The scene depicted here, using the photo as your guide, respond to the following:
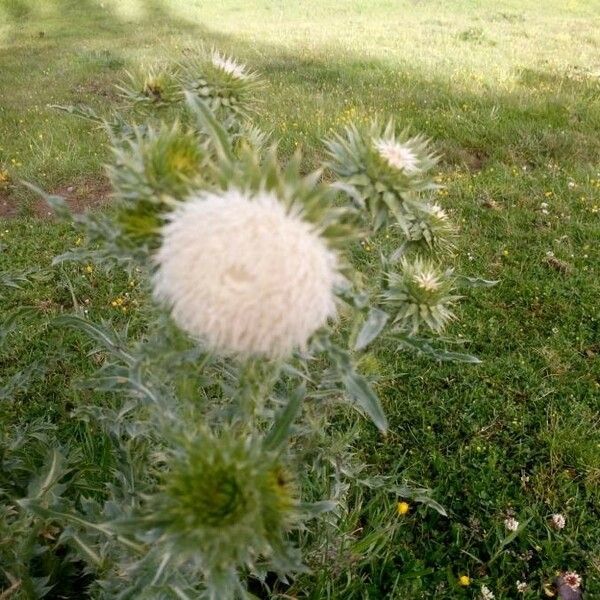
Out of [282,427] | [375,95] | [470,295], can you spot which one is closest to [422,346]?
[282,427]

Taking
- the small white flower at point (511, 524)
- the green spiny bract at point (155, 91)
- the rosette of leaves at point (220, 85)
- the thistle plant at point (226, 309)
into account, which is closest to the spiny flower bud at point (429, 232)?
the thistle plant at point (226, 309)

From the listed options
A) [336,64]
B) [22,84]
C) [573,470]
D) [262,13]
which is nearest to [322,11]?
[262,13]

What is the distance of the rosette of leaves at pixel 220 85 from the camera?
2639mm

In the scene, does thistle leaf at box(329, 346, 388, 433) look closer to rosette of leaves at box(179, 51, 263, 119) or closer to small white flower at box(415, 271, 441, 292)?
small white flower at box(415, 271, 441, 292)

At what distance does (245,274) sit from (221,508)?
1.87 ft

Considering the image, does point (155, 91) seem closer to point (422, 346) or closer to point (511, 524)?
point (422, 346)

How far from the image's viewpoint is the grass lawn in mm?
3207

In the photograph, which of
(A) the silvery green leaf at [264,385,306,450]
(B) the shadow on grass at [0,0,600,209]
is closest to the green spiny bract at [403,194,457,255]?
(A) the silvery green leaf at [264,385,306,450]

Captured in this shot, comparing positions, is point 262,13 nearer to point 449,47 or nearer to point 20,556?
point 449,47

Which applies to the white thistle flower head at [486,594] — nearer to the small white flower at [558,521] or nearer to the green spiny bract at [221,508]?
the small white flower at [558,521]

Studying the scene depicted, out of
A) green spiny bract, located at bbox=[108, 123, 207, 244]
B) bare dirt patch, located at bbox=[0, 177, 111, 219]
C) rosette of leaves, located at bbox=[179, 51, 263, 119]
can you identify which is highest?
green spiny bract, located at bbox=[108, 123, 207, 244]

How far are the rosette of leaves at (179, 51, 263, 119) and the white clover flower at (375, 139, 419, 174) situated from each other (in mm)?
731

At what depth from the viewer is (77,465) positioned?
3199mm

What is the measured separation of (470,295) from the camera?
5020 millimetres
